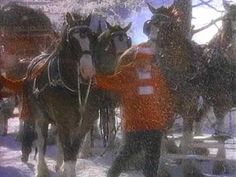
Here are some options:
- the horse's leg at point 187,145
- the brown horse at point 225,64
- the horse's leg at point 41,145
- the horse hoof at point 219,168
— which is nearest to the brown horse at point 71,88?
the horse's leg at point 41,145

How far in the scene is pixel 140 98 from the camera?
5164mm

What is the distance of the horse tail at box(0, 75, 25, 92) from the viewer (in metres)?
6.29

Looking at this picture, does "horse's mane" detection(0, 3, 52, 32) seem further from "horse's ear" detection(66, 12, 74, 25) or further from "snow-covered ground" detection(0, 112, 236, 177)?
"horse's ear" detection(66, 12, 74, 25)

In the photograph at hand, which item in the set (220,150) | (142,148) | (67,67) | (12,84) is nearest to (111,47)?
(67,67)

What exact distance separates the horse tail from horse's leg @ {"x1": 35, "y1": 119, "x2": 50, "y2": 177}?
0.60 m

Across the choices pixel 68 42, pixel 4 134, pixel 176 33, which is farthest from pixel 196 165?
pixel 4 134

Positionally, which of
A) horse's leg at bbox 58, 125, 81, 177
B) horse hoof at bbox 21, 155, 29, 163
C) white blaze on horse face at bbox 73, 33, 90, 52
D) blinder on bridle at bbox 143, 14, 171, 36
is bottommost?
horse hoof at bbox 21, 155, 29, 163

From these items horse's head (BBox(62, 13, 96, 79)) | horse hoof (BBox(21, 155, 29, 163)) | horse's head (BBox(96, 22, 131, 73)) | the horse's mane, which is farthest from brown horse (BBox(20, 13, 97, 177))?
the horse's mane

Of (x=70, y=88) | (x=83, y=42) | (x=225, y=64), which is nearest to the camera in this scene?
(x=83, y=42)

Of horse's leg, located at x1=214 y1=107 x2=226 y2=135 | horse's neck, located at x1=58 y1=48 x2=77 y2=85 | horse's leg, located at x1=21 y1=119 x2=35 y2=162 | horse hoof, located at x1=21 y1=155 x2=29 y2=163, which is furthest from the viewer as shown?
horse hoof, located at x1=21 y1=155 x2=29 y2=163

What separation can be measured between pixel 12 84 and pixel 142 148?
209cm

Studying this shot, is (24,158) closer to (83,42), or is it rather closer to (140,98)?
(83,42)

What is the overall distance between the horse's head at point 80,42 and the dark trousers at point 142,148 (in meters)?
0.83

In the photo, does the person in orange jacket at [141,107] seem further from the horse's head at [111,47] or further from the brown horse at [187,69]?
the horse's head at [111,47]
